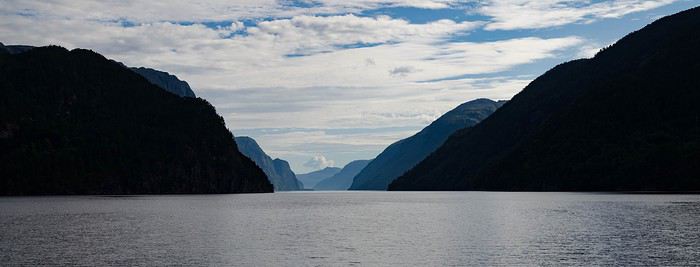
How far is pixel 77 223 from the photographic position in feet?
412

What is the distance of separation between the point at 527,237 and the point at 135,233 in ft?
186

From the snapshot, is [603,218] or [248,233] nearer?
[248,233]

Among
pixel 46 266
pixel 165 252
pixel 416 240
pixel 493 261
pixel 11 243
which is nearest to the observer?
pixel 46 266

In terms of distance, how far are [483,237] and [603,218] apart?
1675 inches

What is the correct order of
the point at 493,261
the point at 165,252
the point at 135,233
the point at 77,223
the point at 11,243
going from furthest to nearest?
the point at 77,223 < the point at 135,233 < the point at 11,243 < the point at 165,252 < the point at 493,261

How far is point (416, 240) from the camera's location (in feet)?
318

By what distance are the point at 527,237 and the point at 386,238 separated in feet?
63.6

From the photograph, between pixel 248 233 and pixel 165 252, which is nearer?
pixel 165 252

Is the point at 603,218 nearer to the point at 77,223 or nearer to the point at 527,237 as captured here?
the point at 527,237

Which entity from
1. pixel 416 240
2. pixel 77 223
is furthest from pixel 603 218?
pixel 77 223

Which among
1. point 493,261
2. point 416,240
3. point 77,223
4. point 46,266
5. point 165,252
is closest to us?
point 46,266

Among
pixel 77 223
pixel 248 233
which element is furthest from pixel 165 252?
pixel 77 223

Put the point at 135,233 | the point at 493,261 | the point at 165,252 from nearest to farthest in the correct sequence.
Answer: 1. the point at 493,261
2. the point at 165,252
3. the point at 135,233

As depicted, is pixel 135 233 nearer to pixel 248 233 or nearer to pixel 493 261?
pixel 248 233
